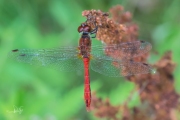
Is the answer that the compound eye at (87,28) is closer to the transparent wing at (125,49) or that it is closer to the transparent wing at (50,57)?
the transparent wing at (125,49)

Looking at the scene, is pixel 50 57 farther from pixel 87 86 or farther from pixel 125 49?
pixel 125 49

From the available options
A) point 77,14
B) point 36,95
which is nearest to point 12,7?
point 77,14

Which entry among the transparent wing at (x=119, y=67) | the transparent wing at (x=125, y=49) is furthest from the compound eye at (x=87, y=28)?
the transparent wing at (x=119, y=67)

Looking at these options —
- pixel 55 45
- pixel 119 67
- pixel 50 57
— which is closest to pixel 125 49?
pixel 119 67

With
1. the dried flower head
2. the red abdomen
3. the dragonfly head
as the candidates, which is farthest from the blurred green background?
the dragonfly head

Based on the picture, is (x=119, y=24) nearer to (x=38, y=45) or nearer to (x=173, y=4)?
(x=38, y=45)

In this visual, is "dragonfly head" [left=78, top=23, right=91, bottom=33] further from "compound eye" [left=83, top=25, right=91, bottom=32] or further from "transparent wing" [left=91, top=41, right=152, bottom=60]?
"transparent wing" [left=91, top=41, right=152, bottom=60]

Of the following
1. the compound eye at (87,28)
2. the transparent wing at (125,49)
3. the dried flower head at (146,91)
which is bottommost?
the dried flower head at (146,91)
